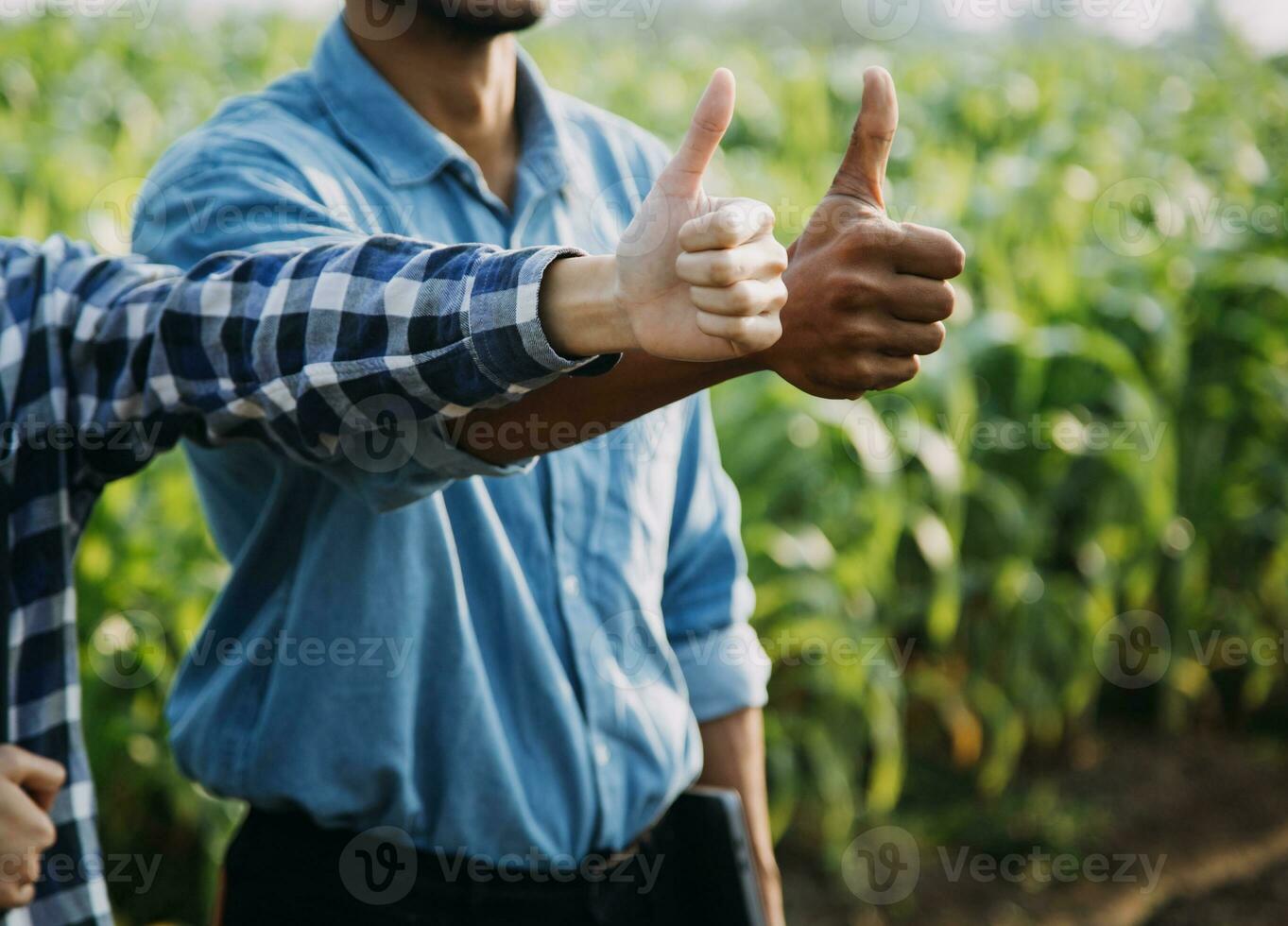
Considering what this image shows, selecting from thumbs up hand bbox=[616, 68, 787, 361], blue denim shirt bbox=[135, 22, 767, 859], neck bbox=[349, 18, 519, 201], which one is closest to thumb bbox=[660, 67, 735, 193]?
thumbs up hand bbox=[616, 68, 787, 361]

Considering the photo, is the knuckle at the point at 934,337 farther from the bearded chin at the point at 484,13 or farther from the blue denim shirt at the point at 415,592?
the bearded chin at the point at 484,13

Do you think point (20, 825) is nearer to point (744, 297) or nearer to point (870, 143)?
point (744, 297)

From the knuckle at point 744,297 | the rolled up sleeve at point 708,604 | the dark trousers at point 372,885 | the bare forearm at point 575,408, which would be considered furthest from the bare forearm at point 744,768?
the knuckle at point 744,297

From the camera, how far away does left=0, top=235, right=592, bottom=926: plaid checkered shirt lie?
0.94 meters

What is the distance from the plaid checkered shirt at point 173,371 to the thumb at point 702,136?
0.38 ft

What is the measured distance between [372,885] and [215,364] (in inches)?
19.4

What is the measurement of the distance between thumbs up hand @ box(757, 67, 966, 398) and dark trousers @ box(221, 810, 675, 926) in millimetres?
569

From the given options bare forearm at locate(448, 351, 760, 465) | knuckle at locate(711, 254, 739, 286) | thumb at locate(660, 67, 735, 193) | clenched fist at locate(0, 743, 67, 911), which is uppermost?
thumb at locate(660, 67, 735, 193)

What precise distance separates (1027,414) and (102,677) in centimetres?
195

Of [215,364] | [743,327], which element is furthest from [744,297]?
[215,364]

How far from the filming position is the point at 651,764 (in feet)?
4.24

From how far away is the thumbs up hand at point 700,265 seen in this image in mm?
802

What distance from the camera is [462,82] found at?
1.30 meters

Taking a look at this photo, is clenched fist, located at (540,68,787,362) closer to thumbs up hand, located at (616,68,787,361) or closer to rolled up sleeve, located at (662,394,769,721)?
thumbs up hand, located at (616,68,787,361)
